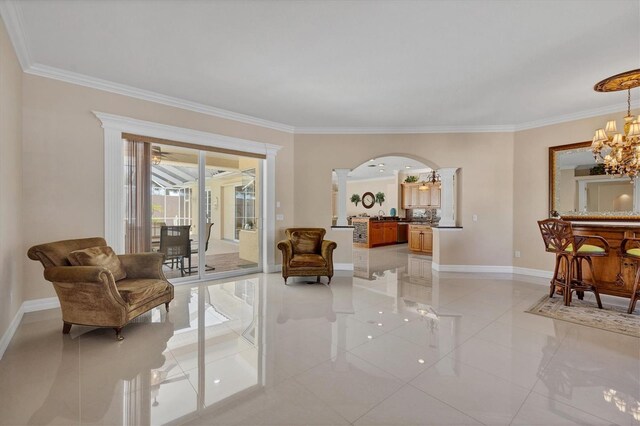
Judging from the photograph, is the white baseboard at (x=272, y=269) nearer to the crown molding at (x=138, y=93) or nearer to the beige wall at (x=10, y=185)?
the crown molding at (x=138, y=93)

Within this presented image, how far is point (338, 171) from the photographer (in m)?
6.14

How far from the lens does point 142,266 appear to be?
3504 millimetres

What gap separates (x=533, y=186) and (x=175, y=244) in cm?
655

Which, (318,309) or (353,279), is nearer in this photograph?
(318,309)

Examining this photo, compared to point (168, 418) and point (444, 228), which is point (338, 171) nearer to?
point (444, 228)

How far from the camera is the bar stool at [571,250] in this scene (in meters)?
3.77

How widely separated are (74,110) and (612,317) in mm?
7032

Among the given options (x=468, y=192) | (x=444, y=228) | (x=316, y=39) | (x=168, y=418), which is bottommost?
(x=168, y=418)

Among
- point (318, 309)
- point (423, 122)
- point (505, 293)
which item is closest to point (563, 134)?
point (423, 122)

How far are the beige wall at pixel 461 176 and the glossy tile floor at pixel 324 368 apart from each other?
2.23 meters

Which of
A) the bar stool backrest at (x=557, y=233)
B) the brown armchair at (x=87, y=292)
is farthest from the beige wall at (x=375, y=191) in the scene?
the brown armchair at (x=87, y=292)

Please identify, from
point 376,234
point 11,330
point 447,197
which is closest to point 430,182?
point 376,234

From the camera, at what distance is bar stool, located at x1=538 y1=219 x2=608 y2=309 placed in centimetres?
377

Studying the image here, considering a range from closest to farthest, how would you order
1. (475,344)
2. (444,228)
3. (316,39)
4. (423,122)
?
1. (475,344)
2. (316,39)
3. (423,122)
4. (444,228)
